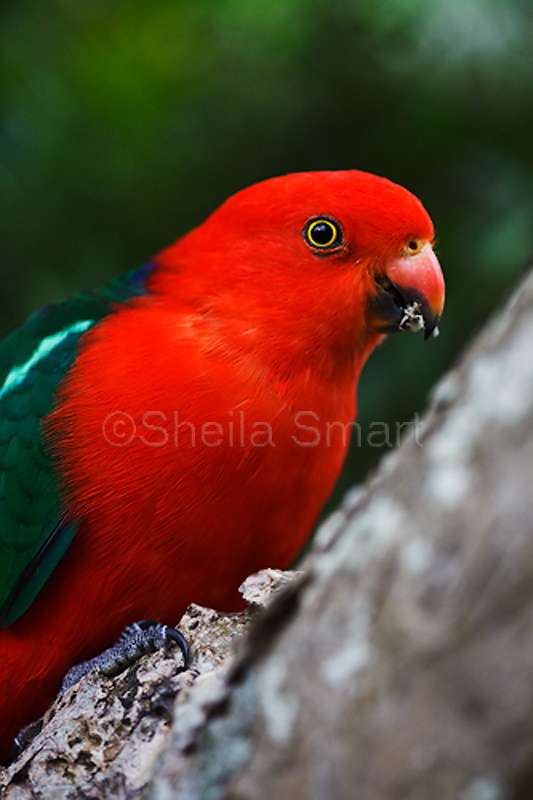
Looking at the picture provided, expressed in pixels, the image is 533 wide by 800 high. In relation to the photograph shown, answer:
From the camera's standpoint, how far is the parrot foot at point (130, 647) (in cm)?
174

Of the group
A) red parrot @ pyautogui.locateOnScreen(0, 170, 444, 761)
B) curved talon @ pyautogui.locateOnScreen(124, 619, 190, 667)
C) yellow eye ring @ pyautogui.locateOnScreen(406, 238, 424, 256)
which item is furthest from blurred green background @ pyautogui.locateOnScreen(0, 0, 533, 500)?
curved talon @ pyautogui.locateOnScreen(124, 619, 190, 667)

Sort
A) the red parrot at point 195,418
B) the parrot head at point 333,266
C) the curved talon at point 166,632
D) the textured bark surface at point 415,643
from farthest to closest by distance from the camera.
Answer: the parrot head at point 333,266, the red parrot at point 195,418, the curved talon at point 166,632, the textured bark surface at point 415,643

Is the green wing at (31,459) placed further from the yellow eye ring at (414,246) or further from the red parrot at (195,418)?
the yellow eye ring at (414,246)

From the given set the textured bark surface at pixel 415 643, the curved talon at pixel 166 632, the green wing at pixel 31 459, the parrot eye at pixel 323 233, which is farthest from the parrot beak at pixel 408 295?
the textured bark surface at pixel 415 643

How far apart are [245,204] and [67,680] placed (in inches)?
59.1

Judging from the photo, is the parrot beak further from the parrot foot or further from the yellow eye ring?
the parrot foot

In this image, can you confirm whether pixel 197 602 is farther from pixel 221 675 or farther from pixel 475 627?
pixel 475 627

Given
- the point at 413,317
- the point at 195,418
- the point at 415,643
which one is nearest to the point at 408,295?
the point at 413,317

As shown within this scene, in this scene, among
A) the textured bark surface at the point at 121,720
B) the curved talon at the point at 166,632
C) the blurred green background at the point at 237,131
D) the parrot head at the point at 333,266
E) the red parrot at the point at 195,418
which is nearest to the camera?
the textured bark surface at the point at 121,720

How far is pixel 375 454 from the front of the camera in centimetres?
337

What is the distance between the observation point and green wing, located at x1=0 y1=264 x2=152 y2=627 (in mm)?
1938

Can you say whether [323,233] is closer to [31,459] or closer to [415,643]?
[31,459]

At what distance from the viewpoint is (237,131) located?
329 centimetres

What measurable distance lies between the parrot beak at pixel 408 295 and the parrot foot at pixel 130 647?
1.05m
